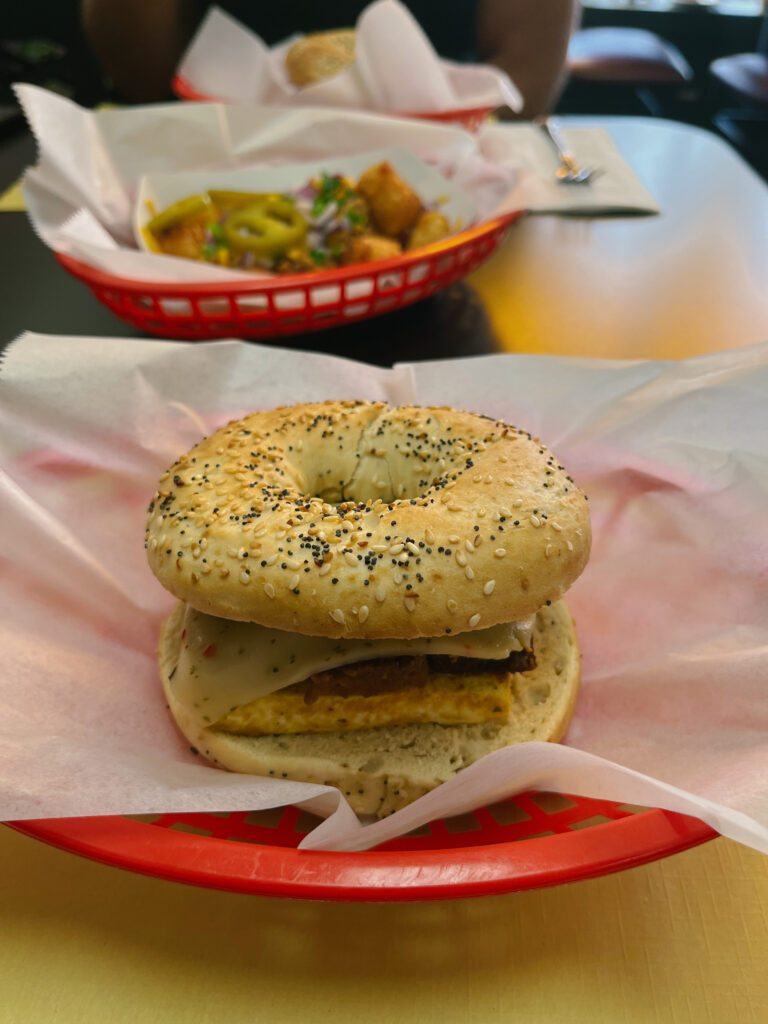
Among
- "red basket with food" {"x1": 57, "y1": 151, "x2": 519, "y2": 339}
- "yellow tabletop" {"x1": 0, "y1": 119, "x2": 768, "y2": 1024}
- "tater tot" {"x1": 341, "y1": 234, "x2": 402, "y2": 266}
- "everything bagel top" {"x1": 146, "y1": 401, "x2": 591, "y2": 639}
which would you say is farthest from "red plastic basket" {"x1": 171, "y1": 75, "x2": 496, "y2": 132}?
"yellow tabletop" {"x1": 0, "y1": 119, "x2": 768, "y2": 1024}

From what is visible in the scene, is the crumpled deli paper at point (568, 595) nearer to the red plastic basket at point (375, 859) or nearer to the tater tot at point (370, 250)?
the red plastic basket at point (375, 859)

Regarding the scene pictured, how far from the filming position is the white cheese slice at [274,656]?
46.0 inches

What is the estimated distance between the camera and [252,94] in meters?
3.60

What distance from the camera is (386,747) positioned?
119 cm

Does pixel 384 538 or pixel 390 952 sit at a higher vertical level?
pixel 384 538

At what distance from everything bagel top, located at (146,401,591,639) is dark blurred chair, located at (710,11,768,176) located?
5491 millimetres

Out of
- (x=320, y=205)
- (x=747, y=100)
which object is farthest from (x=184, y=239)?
(x=747, y=100)

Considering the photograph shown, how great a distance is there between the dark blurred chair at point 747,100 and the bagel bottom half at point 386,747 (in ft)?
18.6

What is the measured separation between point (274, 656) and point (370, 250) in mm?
1457

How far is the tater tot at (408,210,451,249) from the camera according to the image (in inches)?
95.6

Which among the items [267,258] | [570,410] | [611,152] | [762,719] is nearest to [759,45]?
[611,152]

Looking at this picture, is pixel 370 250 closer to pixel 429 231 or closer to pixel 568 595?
pixel 429 231

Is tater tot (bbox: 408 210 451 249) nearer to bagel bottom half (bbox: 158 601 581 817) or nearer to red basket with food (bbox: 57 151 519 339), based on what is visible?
red basket with food (bbox: 57 151 519 339)

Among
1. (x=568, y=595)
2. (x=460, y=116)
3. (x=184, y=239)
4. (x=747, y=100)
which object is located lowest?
(x=747, y=100)
